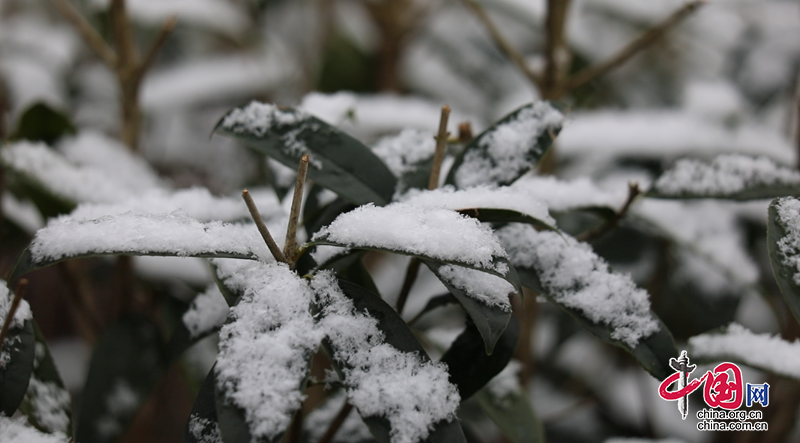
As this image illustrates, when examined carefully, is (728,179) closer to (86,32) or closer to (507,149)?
(507,149)

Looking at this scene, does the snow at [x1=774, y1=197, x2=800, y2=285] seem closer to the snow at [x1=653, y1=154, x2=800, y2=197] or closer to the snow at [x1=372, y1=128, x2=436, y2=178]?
the snow at [x1=653, y1=154, x2=800, y2=197]

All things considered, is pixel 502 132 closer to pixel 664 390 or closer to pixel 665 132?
pixel 664 390

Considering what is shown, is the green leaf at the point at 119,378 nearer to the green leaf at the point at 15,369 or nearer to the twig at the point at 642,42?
the green leaf at the point at 15,369

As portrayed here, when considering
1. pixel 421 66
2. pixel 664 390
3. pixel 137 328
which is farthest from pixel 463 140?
pixel 421 66

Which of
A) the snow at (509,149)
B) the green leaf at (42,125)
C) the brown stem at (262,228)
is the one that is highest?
the green leaf at (42,125)

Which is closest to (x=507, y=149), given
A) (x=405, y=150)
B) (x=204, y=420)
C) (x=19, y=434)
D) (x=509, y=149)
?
(x=509, y=149)

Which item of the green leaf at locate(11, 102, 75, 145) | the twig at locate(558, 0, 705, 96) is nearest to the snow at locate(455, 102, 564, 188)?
the twig at locate(558, 0, 705, 96)

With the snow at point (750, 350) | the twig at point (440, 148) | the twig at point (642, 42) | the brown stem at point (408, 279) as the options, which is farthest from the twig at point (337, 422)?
the twig at point (642, 42)
